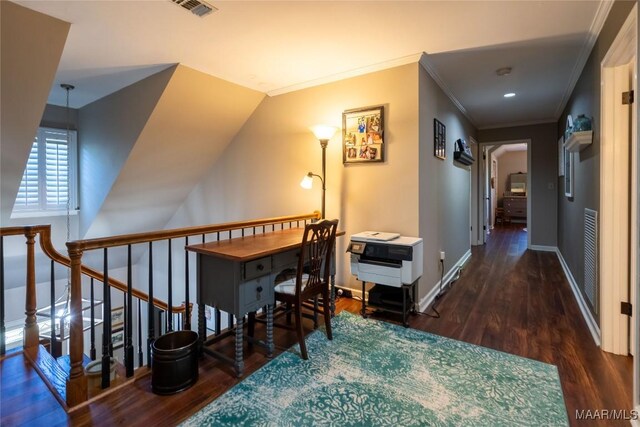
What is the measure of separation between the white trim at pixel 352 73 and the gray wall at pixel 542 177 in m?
4.14

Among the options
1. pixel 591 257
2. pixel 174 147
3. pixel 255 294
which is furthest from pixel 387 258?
pixel 174 147

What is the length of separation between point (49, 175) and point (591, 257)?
628 cm

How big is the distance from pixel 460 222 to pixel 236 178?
133 inches

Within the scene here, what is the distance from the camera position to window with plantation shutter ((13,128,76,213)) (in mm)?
4098

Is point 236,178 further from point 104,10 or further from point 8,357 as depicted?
point 8,357

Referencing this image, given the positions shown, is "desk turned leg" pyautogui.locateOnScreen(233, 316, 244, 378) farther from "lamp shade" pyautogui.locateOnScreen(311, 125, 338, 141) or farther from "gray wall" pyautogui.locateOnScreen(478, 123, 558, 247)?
"gray wall" pyautogui.locateOnScreen(478, 123, 558, 247)

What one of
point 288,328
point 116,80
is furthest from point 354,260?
point 116,80

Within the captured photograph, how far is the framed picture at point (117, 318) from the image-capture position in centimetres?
547

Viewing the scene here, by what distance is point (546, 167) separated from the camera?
19.1 ft

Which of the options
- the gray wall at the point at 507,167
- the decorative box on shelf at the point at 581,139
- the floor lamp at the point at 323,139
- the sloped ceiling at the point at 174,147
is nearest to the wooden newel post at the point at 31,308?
the sloped ceiling at the point at 174,147

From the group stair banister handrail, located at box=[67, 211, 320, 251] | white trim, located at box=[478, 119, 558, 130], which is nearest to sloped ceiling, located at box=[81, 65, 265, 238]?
stair banister handrail, located at box=[67, 211, 320, 251]

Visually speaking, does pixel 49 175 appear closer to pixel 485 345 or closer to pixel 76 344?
pixel 76 344

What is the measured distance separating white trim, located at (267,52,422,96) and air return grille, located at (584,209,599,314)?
204 centimetres

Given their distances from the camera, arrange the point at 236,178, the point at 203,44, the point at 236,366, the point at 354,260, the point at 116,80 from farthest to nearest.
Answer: the point at 236,178 < the point at 116,80 < the point at 354,260 < the point at 203,44 < the point at 236,366
